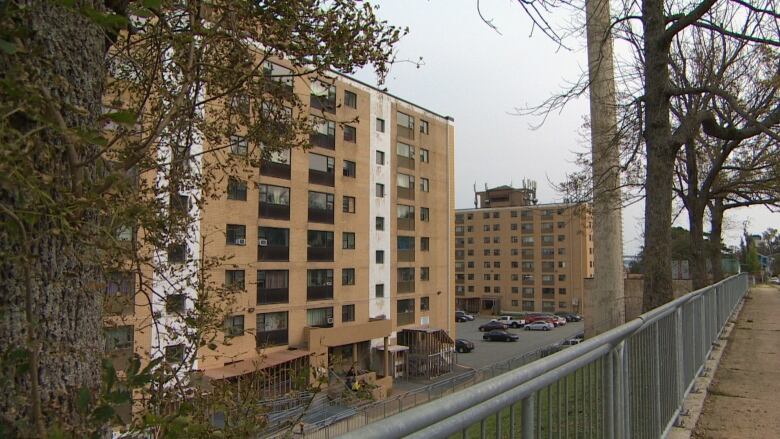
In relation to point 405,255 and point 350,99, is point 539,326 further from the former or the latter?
point 350,99

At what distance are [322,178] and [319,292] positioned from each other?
6630 mm

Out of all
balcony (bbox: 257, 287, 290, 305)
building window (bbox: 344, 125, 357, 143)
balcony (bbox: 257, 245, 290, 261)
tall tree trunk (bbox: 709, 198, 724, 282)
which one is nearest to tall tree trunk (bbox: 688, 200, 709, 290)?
tall tree trunk (bbox: 709, 198, 724, 282)

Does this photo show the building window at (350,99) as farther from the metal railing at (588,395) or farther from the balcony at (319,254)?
the metal railing at (588,395)

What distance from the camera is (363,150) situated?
32.8 meters

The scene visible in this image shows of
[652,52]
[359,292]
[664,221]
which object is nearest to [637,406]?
[664,221]

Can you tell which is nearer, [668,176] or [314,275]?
[668,176]

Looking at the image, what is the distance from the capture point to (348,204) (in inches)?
1256

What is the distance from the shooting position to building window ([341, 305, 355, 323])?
31.0 meters

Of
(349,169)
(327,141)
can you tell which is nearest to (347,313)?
(349,169)

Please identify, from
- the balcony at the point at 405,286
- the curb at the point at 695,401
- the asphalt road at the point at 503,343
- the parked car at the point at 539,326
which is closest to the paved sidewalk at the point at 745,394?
the curb at the point at 695,401

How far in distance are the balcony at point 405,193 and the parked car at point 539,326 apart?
32305 millimetres

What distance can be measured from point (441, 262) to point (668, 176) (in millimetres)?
31835

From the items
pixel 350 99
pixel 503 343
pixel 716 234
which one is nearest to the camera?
pixel 716 234

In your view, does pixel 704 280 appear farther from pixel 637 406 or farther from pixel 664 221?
pixel 637 406
